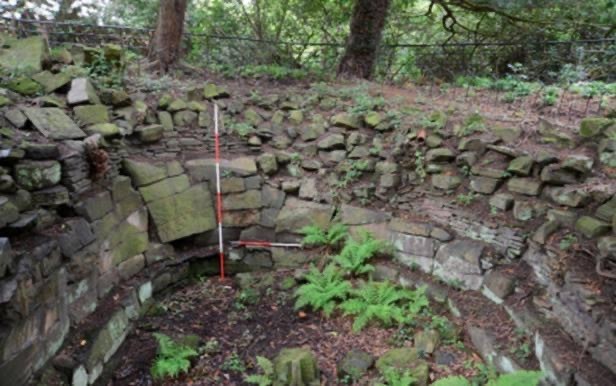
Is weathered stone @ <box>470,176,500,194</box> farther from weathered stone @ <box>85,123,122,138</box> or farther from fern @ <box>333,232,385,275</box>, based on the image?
weathered stone @ <box>85,123,122,138</box>

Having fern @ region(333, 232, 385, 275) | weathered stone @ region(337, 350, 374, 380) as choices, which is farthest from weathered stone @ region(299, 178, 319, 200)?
weathered stone @ region(337, 350, 374, 380)

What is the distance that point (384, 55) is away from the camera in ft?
33.0

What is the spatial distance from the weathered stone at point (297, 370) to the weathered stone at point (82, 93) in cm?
379

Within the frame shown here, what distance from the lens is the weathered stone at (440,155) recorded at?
5980 mm

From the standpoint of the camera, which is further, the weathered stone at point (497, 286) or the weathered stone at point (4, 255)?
the weathered stone at point (497, 286)

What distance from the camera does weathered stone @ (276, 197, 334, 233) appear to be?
659cm

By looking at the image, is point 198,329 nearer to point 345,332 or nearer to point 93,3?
point 345,332

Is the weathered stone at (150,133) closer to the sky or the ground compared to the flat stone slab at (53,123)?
closer to the ground

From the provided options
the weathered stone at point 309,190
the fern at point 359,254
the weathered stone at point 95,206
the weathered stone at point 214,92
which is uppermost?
the weathered stone at point 214,92

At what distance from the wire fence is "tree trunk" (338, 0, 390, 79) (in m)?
0.31

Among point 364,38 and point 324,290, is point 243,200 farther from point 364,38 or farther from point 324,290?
point 364,38

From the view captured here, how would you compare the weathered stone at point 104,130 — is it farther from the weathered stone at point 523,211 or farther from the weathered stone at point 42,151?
the weathered stone at point 523,211

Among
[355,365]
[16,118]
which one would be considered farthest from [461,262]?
[16,118]

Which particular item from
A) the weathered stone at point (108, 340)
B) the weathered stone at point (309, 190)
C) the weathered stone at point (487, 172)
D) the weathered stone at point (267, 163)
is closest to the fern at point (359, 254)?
the weathered stone at point (309, 190)
